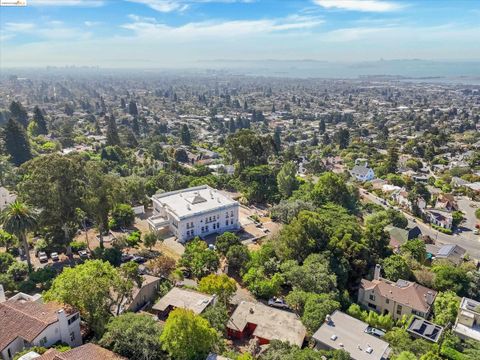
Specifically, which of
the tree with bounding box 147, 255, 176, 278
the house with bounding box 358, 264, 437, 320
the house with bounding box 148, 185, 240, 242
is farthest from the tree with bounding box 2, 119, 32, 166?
the house with bounding box 358, 264, 437, 320

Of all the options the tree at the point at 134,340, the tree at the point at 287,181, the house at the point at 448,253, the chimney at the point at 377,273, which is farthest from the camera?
the tree at the point at 287,181

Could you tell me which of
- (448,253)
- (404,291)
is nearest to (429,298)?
(404,291)

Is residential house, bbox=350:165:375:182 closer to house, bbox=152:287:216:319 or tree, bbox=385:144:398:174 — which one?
tree, bbox=385:144:398:174

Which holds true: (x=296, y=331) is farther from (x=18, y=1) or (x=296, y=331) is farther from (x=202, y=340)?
(x=18, y=1)

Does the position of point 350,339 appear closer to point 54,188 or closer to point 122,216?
point 54,188

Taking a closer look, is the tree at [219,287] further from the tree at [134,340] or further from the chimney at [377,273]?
the chimney at [377,273]

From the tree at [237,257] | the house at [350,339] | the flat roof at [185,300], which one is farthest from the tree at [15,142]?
the house at [350,339]

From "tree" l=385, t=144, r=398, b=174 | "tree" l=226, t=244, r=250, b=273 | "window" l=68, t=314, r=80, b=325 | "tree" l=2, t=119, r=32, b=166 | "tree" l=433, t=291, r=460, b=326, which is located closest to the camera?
"window" l=68, t=314, r=80, b=325
